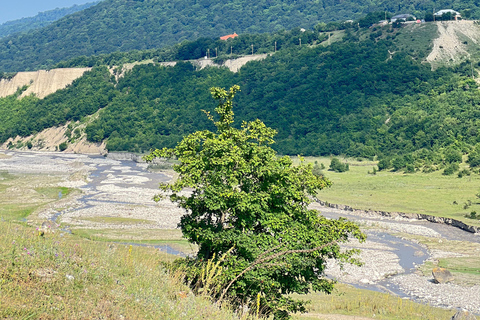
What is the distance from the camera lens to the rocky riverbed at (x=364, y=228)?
32.8 meters

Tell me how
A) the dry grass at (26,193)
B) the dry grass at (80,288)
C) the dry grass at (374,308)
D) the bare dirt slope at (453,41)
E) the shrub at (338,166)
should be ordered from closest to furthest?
the dry grass at (80,288) → the dry grass at (374,308) → the dry grass at (26,193) → the shrub at (338,166) → the bare dirt slope at (453,41)

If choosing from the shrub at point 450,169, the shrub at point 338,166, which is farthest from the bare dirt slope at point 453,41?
the shrub at point 450,169

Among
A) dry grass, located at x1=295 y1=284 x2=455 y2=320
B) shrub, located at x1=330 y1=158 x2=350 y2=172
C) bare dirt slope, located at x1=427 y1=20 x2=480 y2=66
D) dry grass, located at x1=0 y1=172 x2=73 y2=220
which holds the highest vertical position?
bare dirt slope, located at x1=427 y1=20 x2=480 y2=66

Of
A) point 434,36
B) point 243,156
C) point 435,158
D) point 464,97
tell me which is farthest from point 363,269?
point 434,36

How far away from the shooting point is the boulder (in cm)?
3413

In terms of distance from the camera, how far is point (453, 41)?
142 m

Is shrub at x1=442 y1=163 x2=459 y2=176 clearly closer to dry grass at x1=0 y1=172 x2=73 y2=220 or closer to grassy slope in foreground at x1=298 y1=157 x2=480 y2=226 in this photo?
grassy slope in foreground at x1=298 y1=157 x2=480 y2=226

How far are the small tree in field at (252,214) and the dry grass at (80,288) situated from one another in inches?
219

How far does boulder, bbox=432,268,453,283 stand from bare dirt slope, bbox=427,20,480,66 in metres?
111

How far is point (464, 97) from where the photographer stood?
113 meters

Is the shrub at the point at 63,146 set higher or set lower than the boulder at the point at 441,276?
lower

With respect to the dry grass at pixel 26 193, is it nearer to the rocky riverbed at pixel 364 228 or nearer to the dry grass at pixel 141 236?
the rocky riverbed at pixel 364 228

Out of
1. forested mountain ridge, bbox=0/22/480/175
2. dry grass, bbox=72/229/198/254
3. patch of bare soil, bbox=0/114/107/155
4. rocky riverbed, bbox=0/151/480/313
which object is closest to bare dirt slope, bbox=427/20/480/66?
forested mountain ridge, bbox=0/22/480/175

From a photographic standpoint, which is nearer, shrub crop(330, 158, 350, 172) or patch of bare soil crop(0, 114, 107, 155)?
shrub crop(330, 158, 350, 172)
